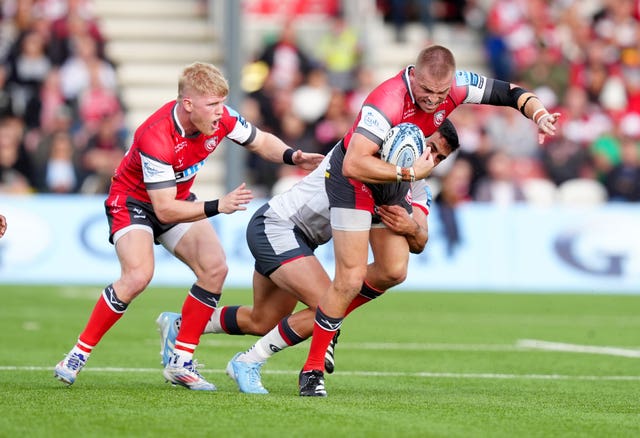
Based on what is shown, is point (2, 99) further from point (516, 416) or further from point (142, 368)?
point (516, 416)

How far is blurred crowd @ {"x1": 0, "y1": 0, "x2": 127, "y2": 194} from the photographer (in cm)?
2003

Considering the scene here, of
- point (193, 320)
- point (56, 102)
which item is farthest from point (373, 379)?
point (56, 102)

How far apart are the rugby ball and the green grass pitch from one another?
1456 mm

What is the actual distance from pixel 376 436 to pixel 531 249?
13.3m

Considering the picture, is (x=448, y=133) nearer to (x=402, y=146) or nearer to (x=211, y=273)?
(x=402, y=146)

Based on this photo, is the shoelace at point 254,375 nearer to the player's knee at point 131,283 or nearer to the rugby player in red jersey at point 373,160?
the rugby player in red jersey at point 373,160

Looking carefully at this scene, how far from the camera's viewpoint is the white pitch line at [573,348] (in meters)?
11.7

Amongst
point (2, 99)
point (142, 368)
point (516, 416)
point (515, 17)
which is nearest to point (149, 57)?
point (2, 99)

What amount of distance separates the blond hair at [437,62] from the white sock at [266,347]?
1.97 meters

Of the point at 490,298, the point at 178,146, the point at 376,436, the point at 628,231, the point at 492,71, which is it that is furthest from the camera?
the point at 492,71

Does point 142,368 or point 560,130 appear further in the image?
point 560,130

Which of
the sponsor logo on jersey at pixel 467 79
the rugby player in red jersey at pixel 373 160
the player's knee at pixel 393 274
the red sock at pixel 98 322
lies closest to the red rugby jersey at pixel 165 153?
the red sock at pixel 98 322

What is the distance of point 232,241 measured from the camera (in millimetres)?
18812

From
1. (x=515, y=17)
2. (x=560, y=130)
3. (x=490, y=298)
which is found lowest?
(x=490, y=298)
